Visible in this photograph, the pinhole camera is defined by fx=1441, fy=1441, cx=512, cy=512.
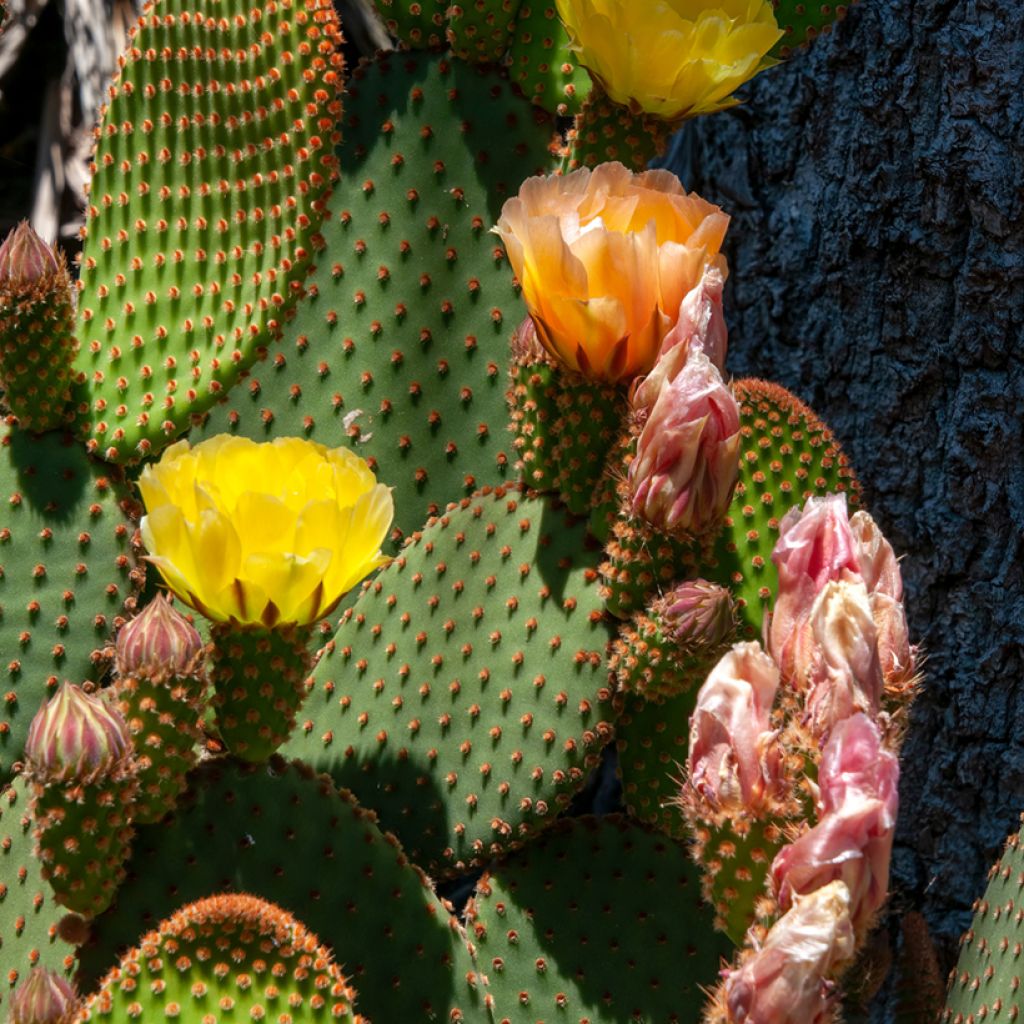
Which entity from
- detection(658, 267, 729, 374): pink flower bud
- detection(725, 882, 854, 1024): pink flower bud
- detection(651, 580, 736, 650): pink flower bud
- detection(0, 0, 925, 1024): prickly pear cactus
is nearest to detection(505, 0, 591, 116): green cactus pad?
detection(0, 0, 925, 1024): prickly pear cactus

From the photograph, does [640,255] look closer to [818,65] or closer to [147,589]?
[147,589]

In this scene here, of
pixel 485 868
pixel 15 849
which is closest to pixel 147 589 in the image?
pixel 15 849

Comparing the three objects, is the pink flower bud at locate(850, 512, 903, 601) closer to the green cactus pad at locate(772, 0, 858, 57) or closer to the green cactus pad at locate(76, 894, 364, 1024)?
the green cactus pad at locate(76, 894, 364, 1024)

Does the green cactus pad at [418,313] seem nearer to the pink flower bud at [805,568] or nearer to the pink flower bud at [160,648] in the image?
the pink flower bud at [160,648]

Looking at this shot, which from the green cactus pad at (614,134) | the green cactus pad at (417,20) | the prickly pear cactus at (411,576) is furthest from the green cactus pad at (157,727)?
the green cactus pad at (417,20)

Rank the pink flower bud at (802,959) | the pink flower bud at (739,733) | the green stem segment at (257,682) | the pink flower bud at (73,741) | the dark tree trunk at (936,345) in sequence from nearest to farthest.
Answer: the pink flower bud at (802,959), the pink flower bud at (739,733), the pink flower bud at (73,741), the green stem segment at (257,682), the dark tree trunk at (936,345)

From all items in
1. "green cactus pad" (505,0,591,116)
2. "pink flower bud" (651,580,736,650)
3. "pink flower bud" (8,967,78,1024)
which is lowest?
"pink flower bud" (8,967,78,1024)

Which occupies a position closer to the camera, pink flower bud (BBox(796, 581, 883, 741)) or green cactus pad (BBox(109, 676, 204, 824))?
pink flower bud (BBox(796, 581, 883, 741))
